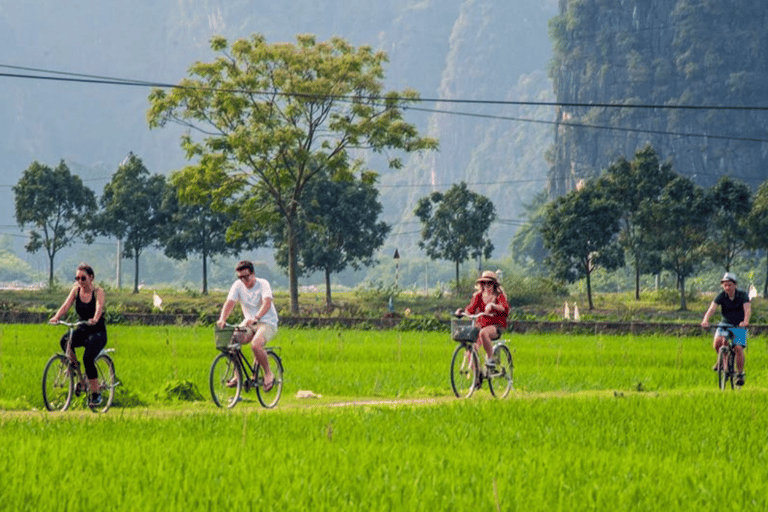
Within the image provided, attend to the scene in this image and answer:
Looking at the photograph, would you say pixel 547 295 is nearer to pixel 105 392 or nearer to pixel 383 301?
pixel 383 301

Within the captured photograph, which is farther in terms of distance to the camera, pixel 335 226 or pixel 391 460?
pixel 335 226

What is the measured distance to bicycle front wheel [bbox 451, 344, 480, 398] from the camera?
17625mm

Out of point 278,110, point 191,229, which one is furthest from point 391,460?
point 191,229

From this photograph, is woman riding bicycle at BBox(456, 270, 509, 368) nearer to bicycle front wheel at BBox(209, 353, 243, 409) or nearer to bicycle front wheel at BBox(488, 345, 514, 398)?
bicycle front wheel at BBox(488, 345, 514, 398)

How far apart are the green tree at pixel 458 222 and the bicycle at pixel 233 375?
2524 inches

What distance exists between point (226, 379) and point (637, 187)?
5513 centimetres

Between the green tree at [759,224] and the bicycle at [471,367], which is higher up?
the green tree at [759,224]

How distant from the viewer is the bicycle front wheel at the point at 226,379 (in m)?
15.3

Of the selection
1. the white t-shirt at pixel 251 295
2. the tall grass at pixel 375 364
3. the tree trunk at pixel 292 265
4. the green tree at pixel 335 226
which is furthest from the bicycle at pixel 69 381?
the green tree at pixel 335 226

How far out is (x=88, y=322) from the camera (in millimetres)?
14367

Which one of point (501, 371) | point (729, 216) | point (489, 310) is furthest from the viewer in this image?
point (729, 216)

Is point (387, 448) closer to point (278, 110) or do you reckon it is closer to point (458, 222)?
point (278, 110)

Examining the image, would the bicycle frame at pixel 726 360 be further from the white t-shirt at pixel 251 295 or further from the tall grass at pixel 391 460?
the white t-shirt at pixel 251 295

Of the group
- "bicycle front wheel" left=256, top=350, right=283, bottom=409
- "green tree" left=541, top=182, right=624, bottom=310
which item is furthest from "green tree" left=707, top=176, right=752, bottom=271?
"bicycle front wheel" left=256, top=350, right=283, bottom=409
